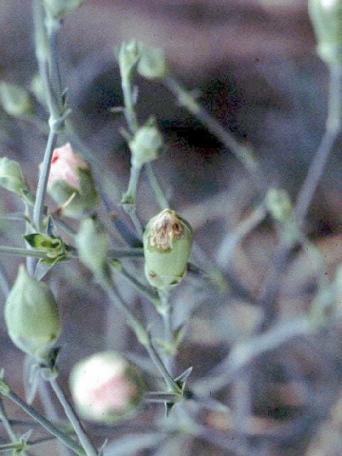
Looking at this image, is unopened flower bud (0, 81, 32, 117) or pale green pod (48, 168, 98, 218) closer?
pale green pod (48, 168, 98, 218)

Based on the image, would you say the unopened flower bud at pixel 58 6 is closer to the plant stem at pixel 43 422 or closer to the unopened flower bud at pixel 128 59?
the unopened flower bud at pixel 128 59

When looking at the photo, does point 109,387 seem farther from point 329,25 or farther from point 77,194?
point 329,25

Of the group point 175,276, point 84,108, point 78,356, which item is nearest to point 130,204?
point 175,276

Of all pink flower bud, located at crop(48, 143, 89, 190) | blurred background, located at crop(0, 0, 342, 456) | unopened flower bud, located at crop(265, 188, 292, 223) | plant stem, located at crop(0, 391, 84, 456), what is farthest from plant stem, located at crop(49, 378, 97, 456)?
blurred background, located at crop(0, 0, 342, 456)

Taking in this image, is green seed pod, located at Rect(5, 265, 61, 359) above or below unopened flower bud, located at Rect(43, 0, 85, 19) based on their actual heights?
below

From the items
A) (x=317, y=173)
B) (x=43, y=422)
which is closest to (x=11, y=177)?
(x=43, y=422)

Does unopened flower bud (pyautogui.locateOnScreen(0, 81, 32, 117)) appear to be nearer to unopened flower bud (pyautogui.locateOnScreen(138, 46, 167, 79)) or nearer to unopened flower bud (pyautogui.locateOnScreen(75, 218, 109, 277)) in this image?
unopened flower bud (pyautogui.locateOnScreen(138, 46, 167, 79))

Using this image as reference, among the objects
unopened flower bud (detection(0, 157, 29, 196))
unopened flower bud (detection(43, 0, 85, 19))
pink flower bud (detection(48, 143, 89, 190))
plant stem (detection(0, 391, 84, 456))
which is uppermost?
unopened flower bud (detection(43, 0, 85, 19))

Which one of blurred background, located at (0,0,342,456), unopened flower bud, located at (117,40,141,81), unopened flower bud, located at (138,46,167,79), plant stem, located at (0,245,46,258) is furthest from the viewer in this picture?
blurred background, located at (0,0,342,456)
